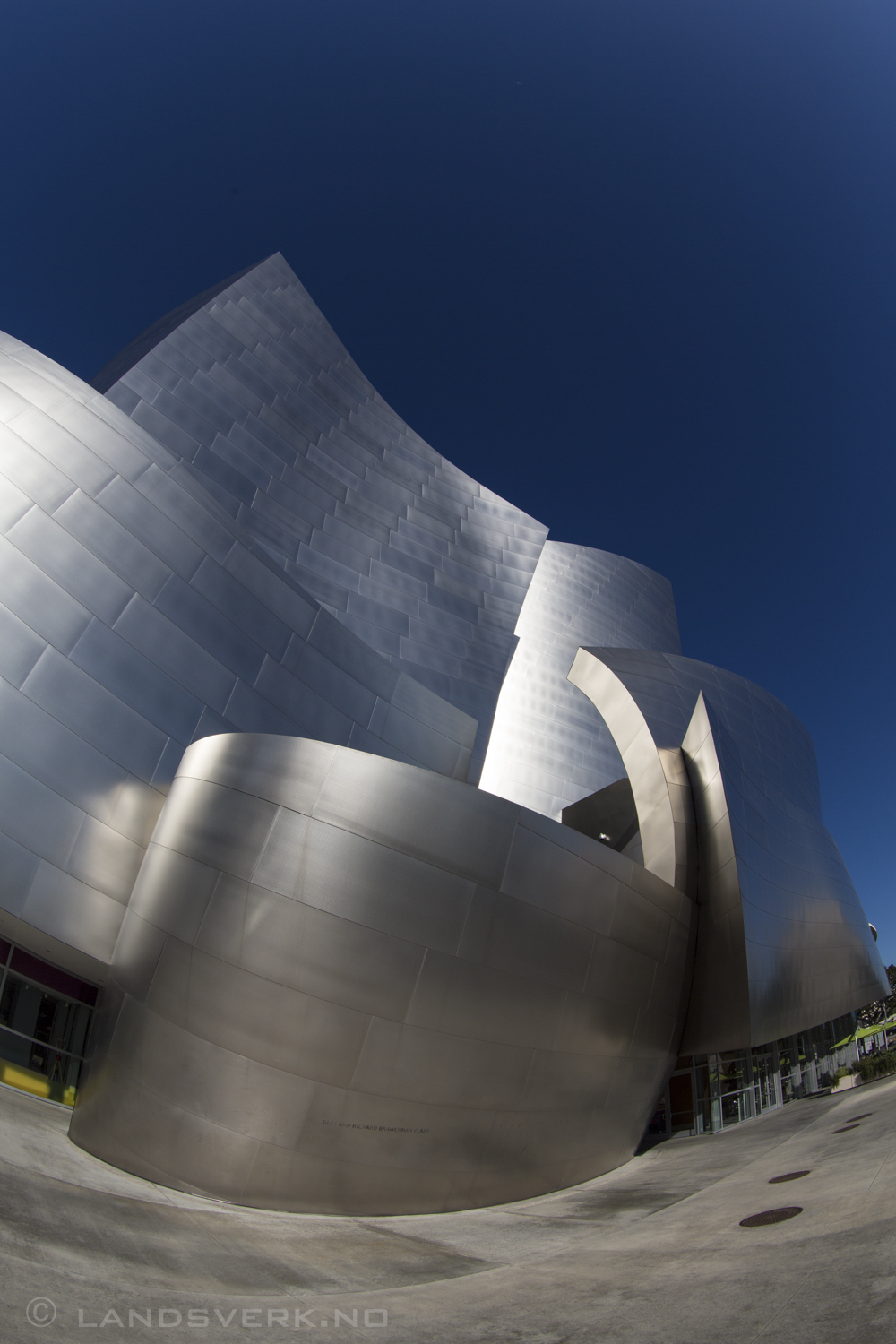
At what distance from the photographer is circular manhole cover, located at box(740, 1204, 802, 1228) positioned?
249 inches

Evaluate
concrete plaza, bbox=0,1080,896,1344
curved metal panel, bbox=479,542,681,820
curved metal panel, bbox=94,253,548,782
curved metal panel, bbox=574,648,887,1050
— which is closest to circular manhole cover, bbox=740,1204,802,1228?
concrete plaza, bbox=0,1080,896,1344

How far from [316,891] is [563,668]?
76.9 feet

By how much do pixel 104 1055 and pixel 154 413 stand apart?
1593 centimetres

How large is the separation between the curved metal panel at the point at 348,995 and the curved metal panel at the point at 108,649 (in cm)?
126

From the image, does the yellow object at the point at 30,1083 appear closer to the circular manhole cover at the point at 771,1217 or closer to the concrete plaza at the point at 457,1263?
the concrete plaza at the point at 457,1263

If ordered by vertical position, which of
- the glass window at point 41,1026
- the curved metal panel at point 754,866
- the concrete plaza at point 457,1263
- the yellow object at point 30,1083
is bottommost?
the yellow object at point 30,1083

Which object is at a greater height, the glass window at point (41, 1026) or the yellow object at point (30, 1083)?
the glass window at point (41, 1026)

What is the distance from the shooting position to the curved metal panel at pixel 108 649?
356 inches

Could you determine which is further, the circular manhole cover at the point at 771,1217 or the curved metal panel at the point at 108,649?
the curved metal panel at the point at 108,649

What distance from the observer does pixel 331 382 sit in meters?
23.5

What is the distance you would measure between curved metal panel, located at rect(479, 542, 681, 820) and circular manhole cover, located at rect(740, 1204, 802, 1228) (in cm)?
1698

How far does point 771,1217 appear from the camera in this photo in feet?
21.3

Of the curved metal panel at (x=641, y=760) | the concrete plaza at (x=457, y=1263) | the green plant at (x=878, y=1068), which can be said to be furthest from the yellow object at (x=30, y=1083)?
the green plant at (x=878, y=1068)

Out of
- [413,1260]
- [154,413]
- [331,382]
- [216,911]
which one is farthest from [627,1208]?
[331,382]
